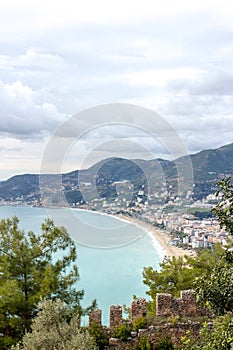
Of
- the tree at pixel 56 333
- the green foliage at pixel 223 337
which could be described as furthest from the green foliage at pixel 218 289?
the tree at pixel 56 333

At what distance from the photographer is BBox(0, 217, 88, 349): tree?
389 inches

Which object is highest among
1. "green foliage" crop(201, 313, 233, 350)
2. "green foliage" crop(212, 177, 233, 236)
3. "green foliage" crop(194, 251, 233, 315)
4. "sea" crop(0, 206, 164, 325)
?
"green foliage" crop(212, 177, 233, 236)

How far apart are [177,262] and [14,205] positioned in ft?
184

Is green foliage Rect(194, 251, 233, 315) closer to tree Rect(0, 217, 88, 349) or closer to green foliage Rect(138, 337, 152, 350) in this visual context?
green foliage Rect(138, 337, 152, 350)

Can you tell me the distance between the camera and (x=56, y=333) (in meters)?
7.71

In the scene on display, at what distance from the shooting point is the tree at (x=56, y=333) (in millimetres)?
7449

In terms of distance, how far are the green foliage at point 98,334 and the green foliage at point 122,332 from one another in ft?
0.77

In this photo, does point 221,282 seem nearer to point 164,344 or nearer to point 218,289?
point 218,289

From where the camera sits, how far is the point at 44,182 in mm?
17188

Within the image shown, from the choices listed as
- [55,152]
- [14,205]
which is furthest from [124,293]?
[14,205]

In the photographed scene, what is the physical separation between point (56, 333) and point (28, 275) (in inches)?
121

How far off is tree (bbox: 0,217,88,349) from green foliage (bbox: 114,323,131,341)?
5.59ft

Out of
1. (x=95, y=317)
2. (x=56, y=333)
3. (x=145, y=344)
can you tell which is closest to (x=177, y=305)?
(x=145, y=344)

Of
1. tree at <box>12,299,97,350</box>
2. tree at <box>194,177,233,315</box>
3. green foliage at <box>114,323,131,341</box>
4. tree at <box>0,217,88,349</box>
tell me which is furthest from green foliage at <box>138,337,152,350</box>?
tree at <box>194,177,233,315</box>
